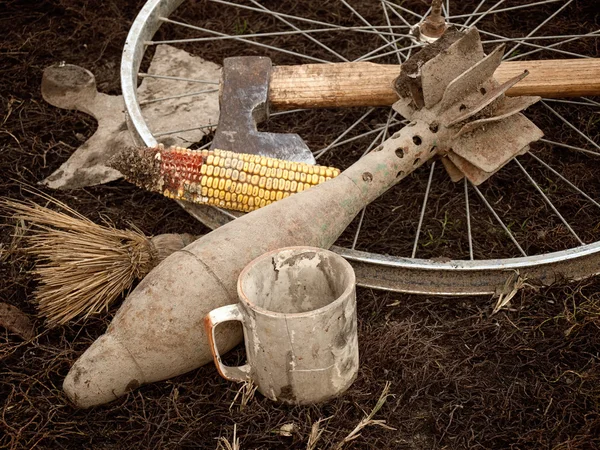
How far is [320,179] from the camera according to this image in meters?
2.99

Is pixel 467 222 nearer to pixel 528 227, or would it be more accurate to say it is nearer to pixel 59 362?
pixel 528 227

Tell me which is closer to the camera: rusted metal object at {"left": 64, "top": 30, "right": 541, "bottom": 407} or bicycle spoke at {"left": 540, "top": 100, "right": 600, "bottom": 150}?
rusted metal object at {"left": 64, "top": 30, "right": 541, "bottom": 407}

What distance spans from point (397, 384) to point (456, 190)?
1210 mm

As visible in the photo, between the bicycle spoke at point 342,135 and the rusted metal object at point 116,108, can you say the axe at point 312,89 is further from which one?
the rusted metal object at point 116,108

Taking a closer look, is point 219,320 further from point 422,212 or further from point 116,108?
point 116,108

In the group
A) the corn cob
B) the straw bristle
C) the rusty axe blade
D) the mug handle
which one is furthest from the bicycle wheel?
the mug handle

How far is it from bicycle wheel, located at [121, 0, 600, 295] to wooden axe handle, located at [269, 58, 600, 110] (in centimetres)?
27

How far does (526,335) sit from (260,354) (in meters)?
1.01

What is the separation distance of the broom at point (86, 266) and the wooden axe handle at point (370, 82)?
2.60 ft

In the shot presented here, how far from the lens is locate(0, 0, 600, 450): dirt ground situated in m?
2.53

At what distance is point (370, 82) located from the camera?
3.23 meters

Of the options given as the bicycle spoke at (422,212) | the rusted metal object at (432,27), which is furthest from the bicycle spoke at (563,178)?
the rusted metal object at (432,27)

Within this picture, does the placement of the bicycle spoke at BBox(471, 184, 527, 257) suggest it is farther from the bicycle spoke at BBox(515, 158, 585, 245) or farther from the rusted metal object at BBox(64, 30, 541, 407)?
the rusted metal object at BBox(64, 30, 541, 407)

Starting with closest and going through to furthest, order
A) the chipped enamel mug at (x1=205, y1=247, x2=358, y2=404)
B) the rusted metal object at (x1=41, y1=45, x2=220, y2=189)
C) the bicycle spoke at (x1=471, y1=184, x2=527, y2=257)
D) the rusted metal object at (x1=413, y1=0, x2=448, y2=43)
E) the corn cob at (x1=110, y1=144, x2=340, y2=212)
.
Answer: the chipped enamel mug at (x1=205, y1=247, x2=358, y2=404) < the corn cob at (x1=110, y1=144, x2=340, y2=212) < the bicycle spoke at (x1=471, y1=184, x2=527, y2=257) < the rusted metal object at (x1=413, y1=0, x2=448, y2=43) < the rusted metal object at (x1=41, y1=45, x2=220, y2=189)
